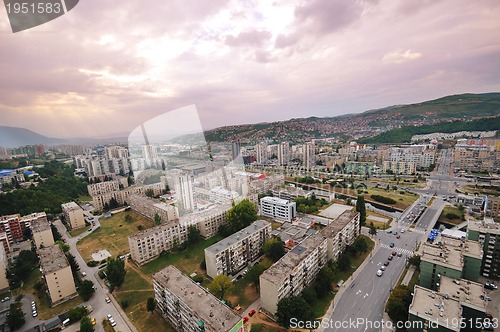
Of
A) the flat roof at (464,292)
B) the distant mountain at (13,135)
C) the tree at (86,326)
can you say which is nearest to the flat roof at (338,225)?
the flat roof at (464,292)

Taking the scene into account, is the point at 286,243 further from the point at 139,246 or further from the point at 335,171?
the point at 335,171

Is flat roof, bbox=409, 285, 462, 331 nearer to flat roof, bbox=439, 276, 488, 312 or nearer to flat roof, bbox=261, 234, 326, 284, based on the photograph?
flat roof, bbox=439, 276, 488, 312

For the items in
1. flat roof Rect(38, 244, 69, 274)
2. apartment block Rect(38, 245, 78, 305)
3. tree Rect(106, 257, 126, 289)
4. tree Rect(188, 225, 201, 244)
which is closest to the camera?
apartment block Rect(38, 245, 78, 305)

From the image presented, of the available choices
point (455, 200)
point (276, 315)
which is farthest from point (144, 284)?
point (455, 200)

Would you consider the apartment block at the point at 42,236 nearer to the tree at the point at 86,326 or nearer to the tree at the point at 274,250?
the tree at the point at 86,326

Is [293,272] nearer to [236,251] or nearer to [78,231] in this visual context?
[236,251]

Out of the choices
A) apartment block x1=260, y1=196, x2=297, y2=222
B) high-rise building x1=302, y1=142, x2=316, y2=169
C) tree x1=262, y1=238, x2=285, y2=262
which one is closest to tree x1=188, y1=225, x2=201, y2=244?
tree x1=262, y1=238, x2=285, y2=262

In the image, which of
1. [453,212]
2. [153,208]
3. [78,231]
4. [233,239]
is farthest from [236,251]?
[453,212]
